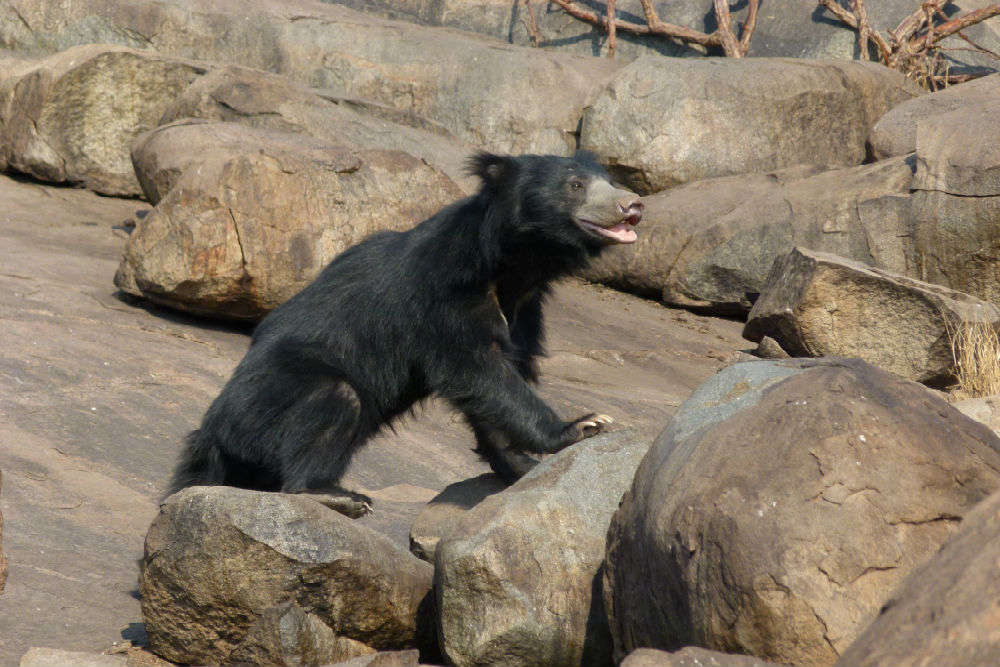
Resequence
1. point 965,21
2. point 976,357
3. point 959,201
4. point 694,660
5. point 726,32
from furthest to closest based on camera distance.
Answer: point 726,32, point 965,21, point 959,201, point 976,357, point 694,660

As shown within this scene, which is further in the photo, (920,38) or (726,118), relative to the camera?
(920,38)

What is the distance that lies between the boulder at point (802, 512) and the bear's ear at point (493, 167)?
2173 millimetres

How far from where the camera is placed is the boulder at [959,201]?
8.89 metres

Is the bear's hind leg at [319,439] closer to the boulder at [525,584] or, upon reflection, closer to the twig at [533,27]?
the boulder at [525,584]

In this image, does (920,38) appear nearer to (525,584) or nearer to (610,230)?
(610,230)

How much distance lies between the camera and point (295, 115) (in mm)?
9859

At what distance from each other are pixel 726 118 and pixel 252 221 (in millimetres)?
6061

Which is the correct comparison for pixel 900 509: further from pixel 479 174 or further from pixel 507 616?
pixel 479 174

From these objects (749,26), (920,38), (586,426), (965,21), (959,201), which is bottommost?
(586,426)

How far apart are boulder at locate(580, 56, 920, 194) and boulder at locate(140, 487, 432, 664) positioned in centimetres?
925

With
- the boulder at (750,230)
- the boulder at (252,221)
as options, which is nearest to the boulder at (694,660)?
the boulder at (252,221)

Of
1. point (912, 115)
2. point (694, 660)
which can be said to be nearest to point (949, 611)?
point (694, 660)

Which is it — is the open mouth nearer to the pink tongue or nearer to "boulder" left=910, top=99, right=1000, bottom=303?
the pink tongue

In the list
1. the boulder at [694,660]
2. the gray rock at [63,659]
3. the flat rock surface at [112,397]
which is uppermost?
the boulder at [694,660]
